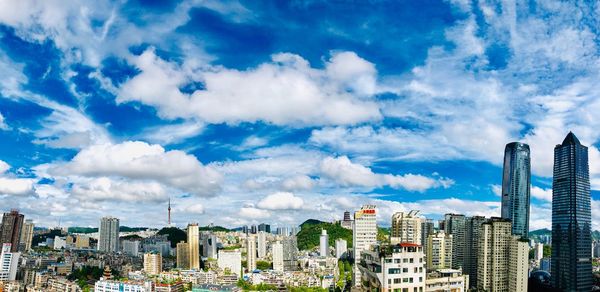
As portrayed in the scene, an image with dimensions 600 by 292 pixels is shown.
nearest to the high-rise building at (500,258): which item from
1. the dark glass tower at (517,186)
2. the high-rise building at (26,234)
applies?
the dark glass tower at (517,186)

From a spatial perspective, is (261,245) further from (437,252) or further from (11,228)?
(11,228)

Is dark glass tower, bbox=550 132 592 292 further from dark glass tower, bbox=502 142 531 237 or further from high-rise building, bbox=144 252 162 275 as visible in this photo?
high-rise building, bbox=144 252 162 275

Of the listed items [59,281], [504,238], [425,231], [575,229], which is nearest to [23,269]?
[59,281]

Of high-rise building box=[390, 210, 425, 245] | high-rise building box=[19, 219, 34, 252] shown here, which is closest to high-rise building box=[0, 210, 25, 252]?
high-rise building box=[19, 219, 34, 252]

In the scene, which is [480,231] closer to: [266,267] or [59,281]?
[266,267]

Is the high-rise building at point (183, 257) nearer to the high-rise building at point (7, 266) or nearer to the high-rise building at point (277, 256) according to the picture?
the high-rise building at point (277, 256)

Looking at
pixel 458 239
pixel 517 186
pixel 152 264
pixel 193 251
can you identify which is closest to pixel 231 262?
pixel 193 251

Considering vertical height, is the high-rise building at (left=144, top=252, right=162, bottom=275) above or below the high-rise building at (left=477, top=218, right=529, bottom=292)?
below
